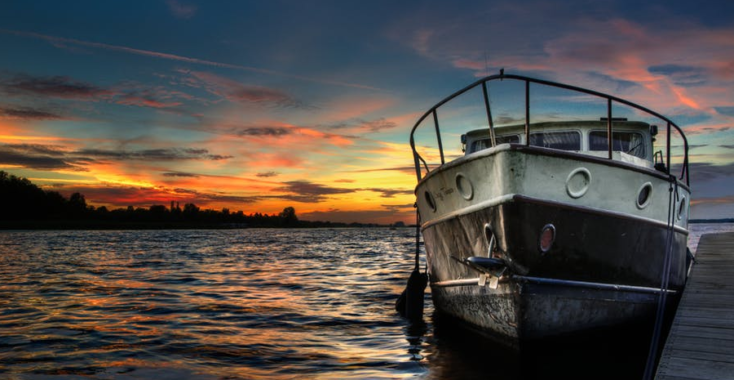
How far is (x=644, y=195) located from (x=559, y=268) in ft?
5.76

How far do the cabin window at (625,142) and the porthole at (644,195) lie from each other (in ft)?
6.63

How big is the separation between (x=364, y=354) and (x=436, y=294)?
85.3 inches

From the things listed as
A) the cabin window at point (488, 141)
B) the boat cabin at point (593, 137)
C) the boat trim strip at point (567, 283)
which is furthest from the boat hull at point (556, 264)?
the cabin window at point (488, 141)

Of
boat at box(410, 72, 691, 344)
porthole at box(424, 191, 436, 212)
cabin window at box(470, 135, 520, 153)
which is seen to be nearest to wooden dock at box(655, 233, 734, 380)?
boat at box(410, 72, 691, 344)

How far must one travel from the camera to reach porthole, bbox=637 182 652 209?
694 centimetres

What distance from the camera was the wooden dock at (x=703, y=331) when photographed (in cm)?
494

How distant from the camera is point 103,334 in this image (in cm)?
858

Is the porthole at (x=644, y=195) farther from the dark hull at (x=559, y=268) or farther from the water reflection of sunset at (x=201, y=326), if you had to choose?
the water reflection of sunset at (x=201, y=326)

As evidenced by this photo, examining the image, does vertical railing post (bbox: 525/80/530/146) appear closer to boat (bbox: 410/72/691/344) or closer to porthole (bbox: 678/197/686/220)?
boat (bbox: 410/72/691/344)

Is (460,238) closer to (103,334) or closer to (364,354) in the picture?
(364,354)

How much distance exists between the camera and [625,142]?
932cm

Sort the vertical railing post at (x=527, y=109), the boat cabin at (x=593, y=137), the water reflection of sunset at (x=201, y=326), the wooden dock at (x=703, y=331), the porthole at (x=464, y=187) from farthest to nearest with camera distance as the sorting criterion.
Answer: the boat cabin at (x=593, y=137) < the water reflection of sunset at (x=201, y=326) < the porthole at (x=464, y=187) < the vertical railing post at (x=527, y=109) < the wooden dock at (x=703, y=331)

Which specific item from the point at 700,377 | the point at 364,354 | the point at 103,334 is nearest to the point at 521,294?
the point at 700,377

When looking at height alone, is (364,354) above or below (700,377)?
below
